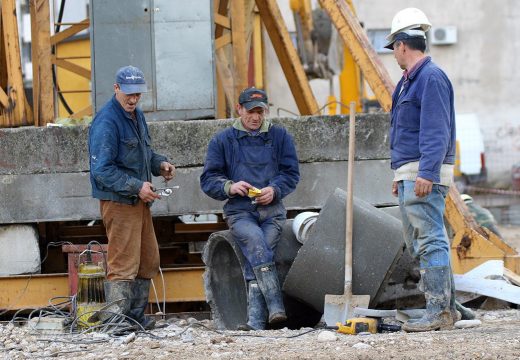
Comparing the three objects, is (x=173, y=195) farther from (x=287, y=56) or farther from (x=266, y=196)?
(x=287, y=56)

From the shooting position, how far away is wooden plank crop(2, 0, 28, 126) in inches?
400

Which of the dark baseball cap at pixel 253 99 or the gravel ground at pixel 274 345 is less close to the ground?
the dark baseball cap at pixel 253 99

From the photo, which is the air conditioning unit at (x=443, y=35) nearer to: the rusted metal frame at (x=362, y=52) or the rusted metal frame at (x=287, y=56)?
the rusted metal frame at (x=287, y=56)

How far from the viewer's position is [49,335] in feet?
25.9

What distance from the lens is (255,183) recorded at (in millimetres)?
8289

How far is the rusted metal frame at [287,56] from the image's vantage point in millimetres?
12078

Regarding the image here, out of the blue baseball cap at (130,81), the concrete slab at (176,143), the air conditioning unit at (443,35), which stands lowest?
the concrete slab at (176,143)

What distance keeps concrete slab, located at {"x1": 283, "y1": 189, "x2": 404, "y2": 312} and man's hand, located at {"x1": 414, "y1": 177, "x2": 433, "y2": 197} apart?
0.99m

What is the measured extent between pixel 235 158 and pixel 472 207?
4760 mm

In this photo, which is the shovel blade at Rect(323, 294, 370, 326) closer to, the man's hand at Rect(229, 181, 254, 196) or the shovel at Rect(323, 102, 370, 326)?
the shovel at Rect(323, 102, 370, 326)

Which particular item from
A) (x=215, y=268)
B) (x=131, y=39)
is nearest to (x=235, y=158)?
(x=215, y=268)

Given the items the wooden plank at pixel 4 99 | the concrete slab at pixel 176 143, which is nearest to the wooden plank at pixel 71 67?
the wooden plank at pixel 4 99

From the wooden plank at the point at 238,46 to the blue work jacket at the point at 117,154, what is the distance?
277cm

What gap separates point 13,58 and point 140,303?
9.99ft
